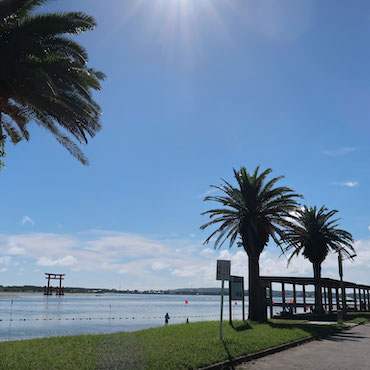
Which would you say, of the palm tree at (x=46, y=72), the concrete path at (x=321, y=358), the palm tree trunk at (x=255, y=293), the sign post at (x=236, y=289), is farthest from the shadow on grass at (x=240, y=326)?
the palm tree at (x=46, y=72)

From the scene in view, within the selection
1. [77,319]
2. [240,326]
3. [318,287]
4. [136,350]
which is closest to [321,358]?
[136,350]

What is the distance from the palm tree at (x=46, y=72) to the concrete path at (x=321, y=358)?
32.2ft

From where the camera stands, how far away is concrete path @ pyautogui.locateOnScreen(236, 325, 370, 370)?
11.5m

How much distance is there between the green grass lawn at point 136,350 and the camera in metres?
10.1

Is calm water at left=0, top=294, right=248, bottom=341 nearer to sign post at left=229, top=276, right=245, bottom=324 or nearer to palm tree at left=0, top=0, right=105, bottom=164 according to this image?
sign post at left=229, top=276, right=245, bottom=324

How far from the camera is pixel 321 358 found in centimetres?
1299

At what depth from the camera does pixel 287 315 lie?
34.0m

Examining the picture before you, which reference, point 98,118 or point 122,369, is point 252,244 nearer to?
point 98,118

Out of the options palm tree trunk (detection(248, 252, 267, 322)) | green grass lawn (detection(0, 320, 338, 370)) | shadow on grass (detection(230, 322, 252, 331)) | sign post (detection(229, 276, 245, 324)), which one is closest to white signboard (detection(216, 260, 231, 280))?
green grass lawn (detection(0, 320, 338, 370))

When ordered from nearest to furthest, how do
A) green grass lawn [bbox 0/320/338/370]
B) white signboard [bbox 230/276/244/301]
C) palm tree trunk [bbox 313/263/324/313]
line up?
green grass lawn [bbox 0/320/338/370]
white signboard [bbox 230/276/244/301]
palm tree trunk [bbox 313/263/324/313]

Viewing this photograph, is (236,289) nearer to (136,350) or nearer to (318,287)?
(136,350)

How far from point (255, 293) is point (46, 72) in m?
19.3

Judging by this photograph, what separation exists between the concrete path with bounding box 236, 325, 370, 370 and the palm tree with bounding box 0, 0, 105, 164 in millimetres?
9822

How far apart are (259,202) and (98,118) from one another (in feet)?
45.3
